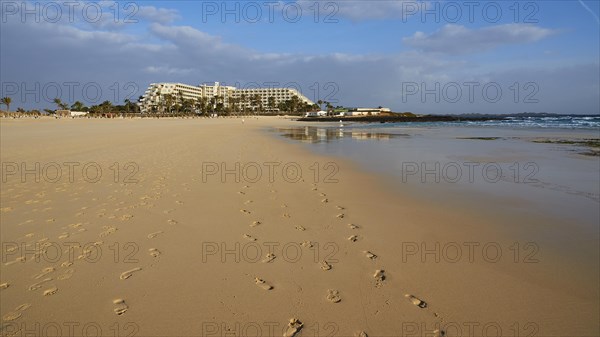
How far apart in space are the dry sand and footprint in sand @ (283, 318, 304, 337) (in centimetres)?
1

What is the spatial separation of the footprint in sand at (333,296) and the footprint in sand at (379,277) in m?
0.48

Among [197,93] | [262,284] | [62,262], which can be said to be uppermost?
[197,93]

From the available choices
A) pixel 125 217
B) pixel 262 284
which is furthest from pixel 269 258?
pixel 125 217

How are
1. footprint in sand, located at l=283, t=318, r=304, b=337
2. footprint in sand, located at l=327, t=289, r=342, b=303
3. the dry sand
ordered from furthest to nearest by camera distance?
footprint in sand, located at l=327, t=289, r=342, b=303, the dry sand, footprint in sand, located at l=283, t=318, r=304, b=337

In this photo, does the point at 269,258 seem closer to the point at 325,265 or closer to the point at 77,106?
the point at 325,265

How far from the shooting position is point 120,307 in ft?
10.3

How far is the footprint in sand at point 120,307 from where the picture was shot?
10.0 ft

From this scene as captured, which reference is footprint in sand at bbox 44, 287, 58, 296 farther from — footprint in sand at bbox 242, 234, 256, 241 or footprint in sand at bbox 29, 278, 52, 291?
footprint in sand at bbox 242, 234, 256, 241

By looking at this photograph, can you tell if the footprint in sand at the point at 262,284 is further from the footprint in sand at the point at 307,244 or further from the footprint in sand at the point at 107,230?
the footprint in sand at the point at 107,230

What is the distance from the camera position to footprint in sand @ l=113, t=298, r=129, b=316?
3.06 meters

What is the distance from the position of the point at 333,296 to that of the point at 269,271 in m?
0.88

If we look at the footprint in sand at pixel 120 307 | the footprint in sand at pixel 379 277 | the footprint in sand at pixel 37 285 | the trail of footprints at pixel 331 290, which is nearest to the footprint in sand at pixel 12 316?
the footprint in sand at pixel 37 285


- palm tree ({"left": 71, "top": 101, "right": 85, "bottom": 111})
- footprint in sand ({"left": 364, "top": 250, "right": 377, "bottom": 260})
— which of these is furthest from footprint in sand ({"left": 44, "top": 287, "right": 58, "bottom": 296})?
palm tree ({"left": 71, "top": 101, "right": 85, "bottom": 111})

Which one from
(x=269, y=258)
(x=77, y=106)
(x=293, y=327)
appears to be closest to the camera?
(x=293, y=327)
